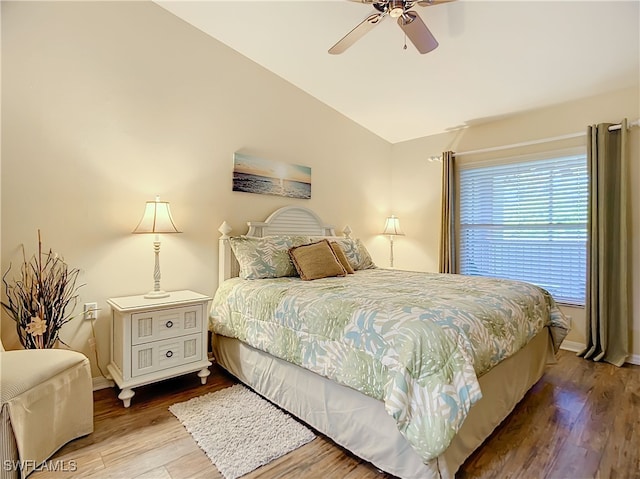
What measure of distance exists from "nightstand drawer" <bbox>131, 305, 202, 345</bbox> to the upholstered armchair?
1.27 ft

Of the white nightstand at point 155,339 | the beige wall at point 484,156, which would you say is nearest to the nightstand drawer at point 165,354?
the white nightstand at point 155,339

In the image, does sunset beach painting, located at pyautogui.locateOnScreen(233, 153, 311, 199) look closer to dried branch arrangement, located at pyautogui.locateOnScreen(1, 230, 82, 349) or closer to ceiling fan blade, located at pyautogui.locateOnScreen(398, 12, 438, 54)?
dried branch arrangement, located at pyautogui.locateOnScreen(1, 230, 82, 349)

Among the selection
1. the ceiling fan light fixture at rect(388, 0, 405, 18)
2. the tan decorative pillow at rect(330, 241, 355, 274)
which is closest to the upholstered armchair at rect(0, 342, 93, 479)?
the tan decorative pillow at rect(330, 241, 355, 274)

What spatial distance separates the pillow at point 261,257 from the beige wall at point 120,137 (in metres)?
0.35

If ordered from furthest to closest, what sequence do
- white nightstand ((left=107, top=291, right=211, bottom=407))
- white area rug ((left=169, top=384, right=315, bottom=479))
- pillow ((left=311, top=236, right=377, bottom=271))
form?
pillow ((left=311, top=236, right=377, bottom=271)) < white nightstand ((left=107, top=291, right=211, bottom=407)) < white area rug ((left=169, top=384, right=315, bottom=479))

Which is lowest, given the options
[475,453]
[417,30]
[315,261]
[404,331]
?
[475,453]

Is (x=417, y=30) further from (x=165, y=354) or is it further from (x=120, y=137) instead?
(x=165, y=354)

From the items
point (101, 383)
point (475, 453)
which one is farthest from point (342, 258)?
point (101, 383)

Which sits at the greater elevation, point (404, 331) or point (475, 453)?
point (404, 331)

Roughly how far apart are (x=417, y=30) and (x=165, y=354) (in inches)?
106

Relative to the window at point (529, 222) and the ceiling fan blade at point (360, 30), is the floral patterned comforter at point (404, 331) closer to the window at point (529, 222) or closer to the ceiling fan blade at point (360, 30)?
the window at point (529, 222)

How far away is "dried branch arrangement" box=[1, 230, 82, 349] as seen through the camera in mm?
2086

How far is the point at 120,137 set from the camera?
2.53 meters

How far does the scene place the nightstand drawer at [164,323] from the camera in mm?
2219
